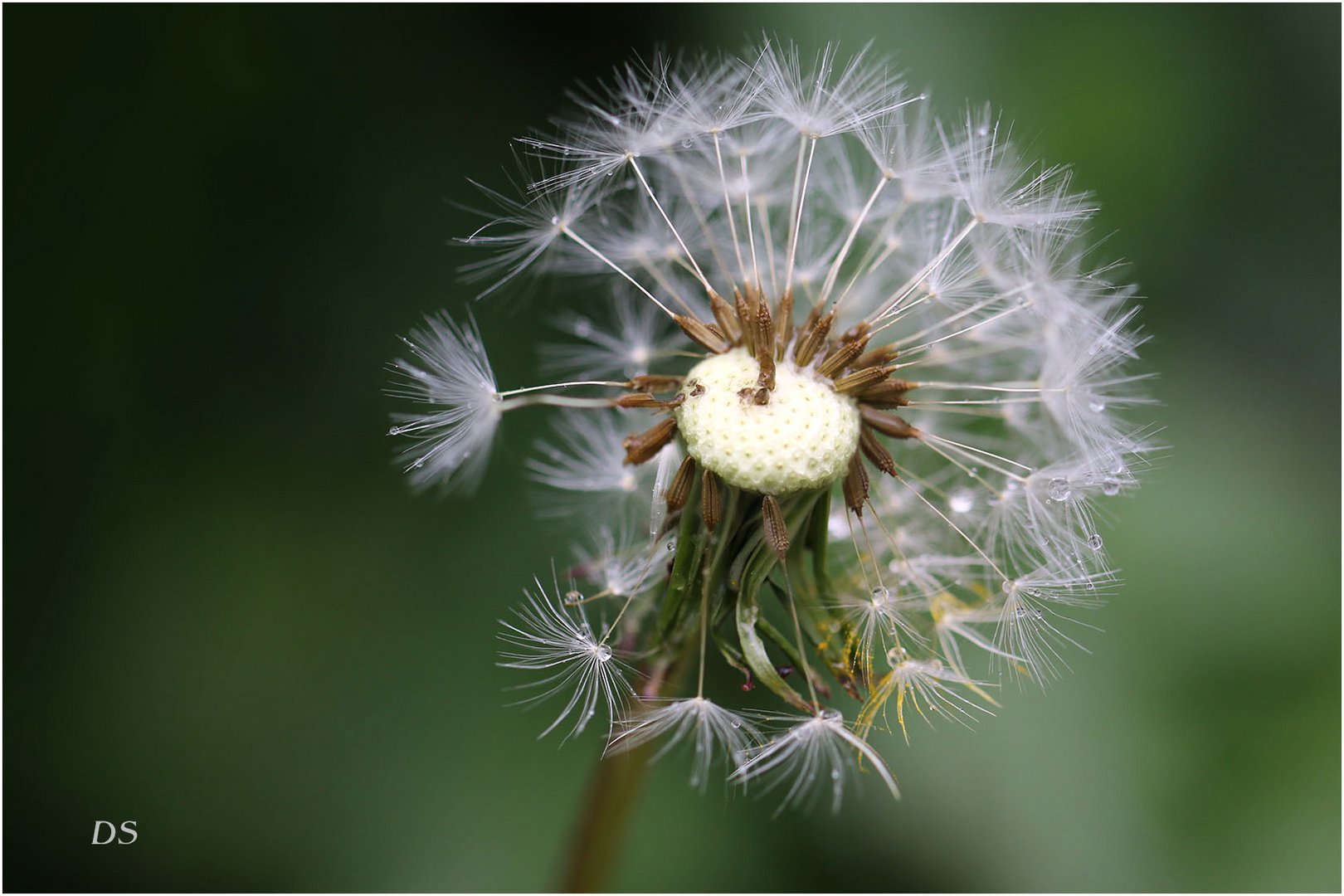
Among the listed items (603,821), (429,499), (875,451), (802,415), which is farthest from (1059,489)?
(429,499)

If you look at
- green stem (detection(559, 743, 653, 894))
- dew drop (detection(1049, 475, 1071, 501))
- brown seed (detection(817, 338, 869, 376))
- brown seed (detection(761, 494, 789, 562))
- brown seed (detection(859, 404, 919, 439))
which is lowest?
green stem (detection(559, 743, 653, 894))

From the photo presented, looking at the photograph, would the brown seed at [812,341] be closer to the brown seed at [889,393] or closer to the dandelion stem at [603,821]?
the brown seed at [889,393]

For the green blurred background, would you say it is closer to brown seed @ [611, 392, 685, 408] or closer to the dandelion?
the dandelion

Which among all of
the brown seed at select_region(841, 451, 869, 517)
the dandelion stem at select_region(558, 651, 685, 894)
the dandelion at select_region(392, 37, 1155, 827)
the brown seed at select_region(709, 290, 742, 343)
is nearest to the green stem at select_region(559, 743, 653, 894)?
the dandelion stem at select_region(558, 651, 685, 894)

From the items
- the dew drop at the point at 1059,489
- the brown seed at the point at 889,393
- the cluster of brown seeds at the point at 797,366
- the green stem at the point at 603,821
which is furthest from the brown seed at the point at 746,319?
the green stem at the point at 603,821

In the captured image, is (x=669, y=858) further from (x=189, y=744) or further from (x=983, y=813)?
(x=189, y=744)
